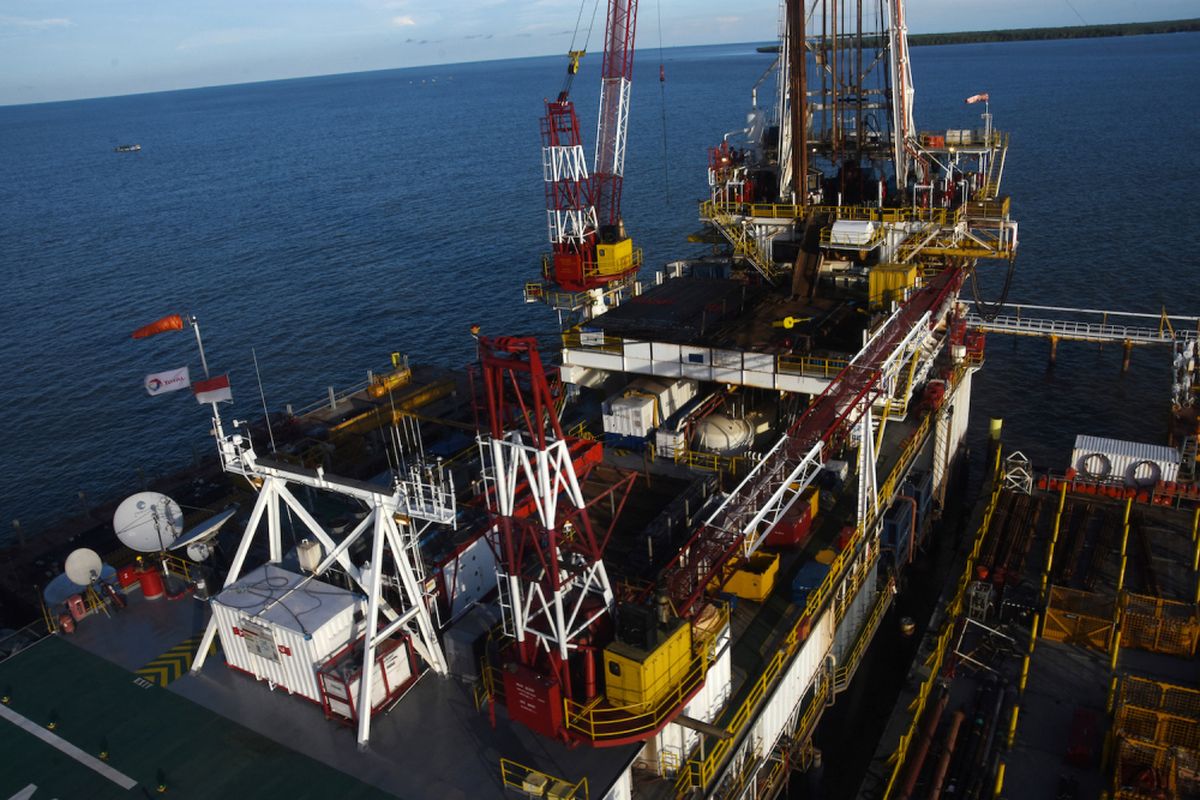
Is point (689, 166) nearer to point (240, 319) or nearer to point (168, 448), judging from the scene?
point (240, 319)

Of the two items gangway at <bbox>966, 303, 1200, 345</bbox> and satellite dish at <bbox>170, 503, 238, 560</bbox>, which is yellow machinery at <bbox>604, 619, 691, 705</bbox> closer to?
satellite dish at <bbox>170, 503, 238, 560</bbox>

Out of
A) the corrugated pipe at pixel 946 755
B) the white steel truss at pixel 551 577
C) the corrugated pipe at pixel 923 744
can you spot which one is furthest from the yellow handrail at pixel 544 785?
the corrugated pipe at pixel 946 755

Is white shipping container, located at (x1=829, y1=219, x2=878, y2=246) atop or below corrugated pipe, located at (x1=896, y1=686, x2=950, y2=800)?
atop

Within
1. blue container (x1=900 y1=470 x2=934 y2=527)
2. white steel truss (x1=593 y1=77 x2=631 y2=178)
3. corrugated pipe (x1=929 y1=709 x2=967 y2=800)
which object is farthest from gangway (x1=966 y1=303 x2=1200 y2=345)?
corrugated pipe (x1=929 y1=709 x2=967 y2=800)

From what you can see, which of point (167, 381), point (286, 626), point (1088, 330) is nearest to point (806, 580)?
Answer: point (286, 626)

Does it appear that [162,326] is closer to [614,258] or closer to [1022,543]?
[614,258]

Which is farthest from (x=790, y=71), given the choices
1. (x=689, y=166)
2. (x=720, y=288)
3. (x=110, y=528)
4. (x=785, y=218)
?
(x=689, y=166)
